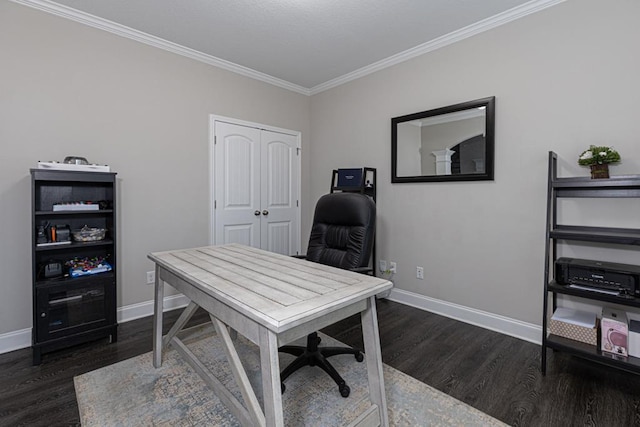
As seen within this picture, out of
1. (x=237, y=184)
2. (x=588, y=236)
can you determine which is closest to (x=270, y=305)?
(x=588, y=236)

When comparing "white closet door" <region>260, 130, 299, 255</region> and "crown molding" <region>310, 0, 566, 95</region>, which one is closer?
"crown molding" <region>310, 0, 566, 95</region>

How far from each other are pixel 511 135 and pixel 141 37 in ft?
11.2

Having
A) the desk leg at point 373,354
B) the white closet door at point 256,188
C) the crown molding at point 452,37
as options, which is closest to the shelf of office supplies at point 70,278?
the white closet door at point 256,188

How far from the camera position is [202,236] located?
3.31 m

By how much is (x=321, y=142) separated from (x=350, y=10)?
186 cm

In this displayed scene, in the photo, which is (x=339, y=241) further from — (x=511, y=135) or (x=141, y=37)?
(x=141, y=37)

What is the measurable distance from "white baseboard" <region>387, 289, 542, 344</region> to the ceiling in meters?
2.48

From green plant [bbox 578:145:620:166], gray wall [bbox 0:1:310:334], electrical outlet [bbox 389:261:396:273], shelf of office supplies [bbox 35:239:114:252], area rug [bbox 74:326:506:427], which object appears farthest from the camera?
A: electrical outlet [bbox 389:261:396:273]

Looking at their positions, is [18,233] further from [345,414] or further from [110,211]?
[345,414]

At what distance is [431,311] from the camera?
3027 millimetres

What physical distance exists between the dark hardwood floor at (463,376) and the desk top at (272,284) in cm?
95

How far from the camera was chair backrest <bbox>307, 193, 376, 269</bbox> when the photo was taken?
2.17 metres

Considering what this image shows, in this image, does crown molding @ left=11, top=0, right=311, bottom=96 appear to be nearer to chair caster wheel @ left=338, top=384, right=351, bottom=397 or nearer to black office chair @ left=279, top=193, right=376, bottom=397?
black office chair @ left=279, top=193, right=376, bottom=397

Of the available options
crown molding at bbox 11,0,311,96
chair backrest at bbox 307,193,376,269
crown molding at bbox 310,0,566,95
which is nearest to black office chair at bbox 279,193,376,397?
chair backrest at bbox 307,193,376,269
